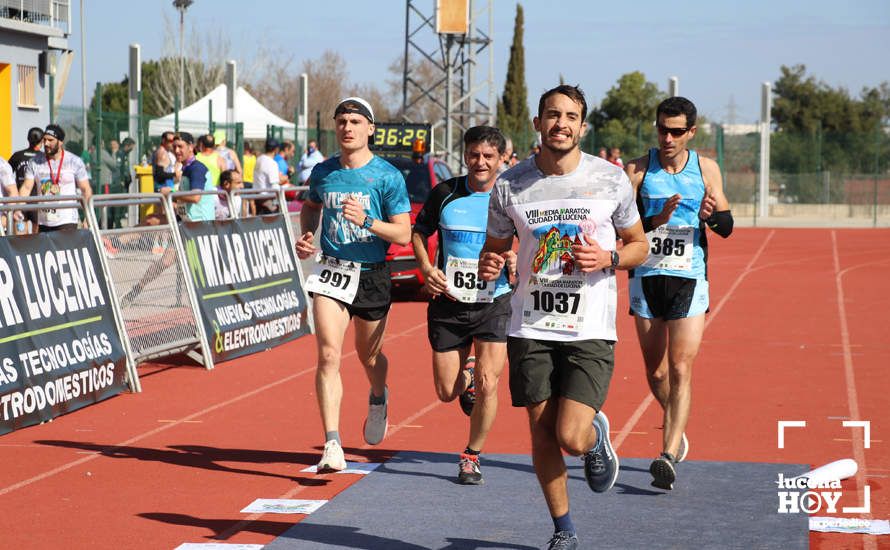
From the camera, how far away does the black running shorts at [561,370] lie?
19.5 ft

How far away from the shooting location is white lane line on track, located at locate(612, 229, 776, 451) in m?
9.48

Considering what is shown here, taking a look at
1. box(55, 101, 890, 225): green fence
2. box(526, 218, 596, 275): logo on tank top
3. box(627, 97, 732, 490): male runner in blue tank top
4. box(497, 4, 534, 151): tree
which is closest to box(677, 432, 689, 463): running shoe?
box(627, 97, 732, 490): male runner in blue tank top

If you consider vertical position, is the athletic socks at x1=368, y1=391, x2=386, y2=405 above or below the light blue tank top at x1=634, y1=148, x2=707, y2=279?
below

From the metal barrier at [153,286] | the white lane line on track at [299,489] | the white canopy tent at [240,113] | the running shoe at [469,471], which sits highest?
the white canopy tent at [240,113]

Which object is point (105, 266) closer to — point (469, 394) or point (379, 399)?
point (379, 399)

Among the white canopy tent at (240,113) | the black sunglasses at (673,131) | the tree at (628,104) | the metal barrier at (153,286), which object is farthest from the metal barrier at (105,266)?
the tree at (628,104)

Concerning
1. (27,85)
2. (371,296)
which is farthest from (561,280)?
(27,85)

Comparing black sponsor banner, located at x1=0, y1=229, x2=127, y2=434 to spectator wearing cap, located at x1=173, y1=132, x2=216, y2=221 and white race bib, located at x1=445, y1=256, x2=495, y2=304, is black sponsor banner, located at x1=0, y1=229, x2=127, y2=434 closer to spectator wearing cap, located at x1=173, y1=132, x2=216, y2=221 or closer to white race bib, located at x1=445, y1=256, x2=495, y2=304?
spectator wearing cap, located at x1=173, y1=132, x2=216, y2=221

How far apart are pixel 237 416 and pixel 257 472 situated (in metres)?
2.07

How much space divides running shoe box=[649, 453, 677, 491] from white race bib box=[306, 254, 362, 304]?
207cm

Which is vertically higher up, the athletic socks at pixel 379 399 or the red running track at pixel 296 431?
the athletic socks at pixel 379 399

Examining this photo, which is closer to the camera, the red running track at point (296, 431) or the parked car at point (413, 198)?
the red running track at point (296, 431)

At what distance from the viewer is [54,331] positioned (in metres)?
10.1

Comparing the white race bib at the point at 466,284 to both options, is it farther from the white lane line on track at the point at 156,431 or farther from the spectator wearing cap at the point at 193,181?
the spectator wearing cap at the point at 193,181
